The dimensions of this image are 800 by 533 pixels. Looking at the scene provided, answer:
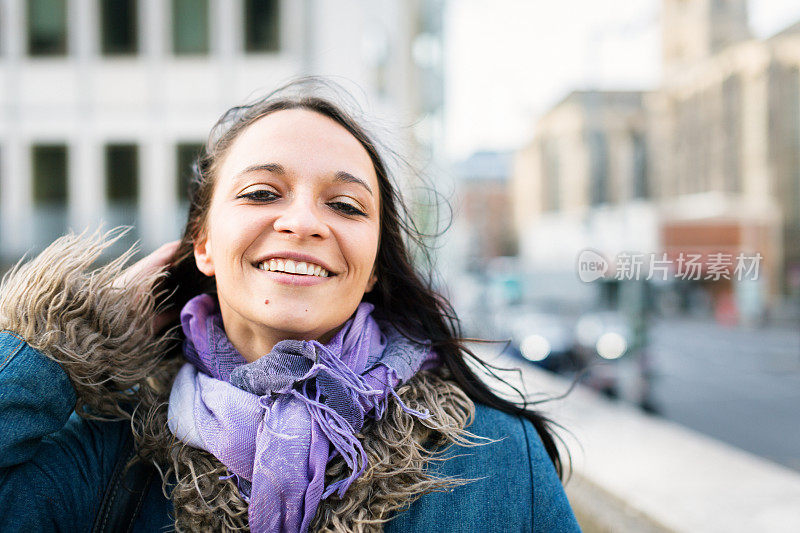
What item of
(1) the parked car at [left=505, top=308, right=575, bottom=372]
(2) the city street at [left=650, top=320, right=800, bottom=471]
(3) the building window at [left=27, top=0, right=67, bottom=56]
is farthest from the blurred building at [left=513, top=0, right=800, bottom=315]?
(3) the building window at [left=27, top=0, right=67, bottom=56]

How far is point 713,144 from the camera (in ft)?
133

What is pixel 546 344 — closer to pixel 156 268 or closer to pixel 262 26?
pixel 262 26

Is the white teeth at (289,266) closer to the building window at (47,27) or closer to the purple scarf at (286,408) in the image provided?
the purple scarf at (286,408)

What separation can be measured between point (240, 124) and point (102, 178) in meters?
16.9

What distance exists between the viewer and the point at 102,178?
1678cm

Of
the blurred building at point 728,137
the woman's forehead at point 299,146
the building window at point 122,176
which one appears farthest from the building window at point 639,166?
the woman's forehead at point 299,146

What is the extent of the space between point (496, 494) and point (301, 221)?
80 cm

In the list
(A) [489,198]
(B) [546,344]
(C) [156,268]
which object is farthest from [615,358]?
(A) [489,198]

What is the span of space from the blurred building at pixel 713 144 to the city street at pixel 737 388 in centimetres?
512

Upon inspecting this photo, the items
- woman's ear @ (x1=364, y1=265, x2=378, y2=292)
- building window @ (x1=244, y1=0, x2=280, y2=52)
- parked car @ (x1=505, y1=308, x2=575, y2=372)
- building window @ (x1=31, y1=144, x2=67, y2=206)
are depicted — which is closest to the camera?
woman's ear @ (x1=364, y1=265, x2=378, y2=292)

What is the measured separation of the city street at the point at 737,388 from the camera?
9852mm

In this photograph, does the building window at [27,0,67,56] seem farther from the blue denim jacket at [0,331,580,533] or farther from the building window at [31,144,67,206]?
the blue denim jacket at [0,331,580,533]

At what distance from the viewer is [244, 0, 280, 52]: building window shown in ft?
54.4

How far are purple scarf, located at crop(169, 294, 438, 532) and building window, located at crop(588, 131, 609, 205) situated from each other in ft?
167
